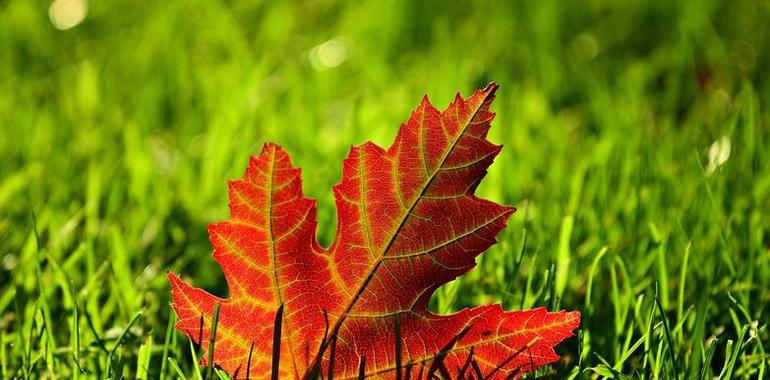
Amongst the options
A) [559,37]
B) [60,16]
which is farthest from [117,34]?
[559,37]

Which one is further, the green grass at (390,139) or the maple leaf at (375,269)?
the green grass at (390,139)

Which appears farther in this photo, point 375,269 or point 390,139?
point 390,139

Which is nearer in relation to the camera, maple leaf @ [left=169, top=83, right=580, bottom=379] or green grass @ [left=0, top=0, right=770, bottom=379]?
maple leaf @ [left=169, top=83, right=580, bottom=379]
